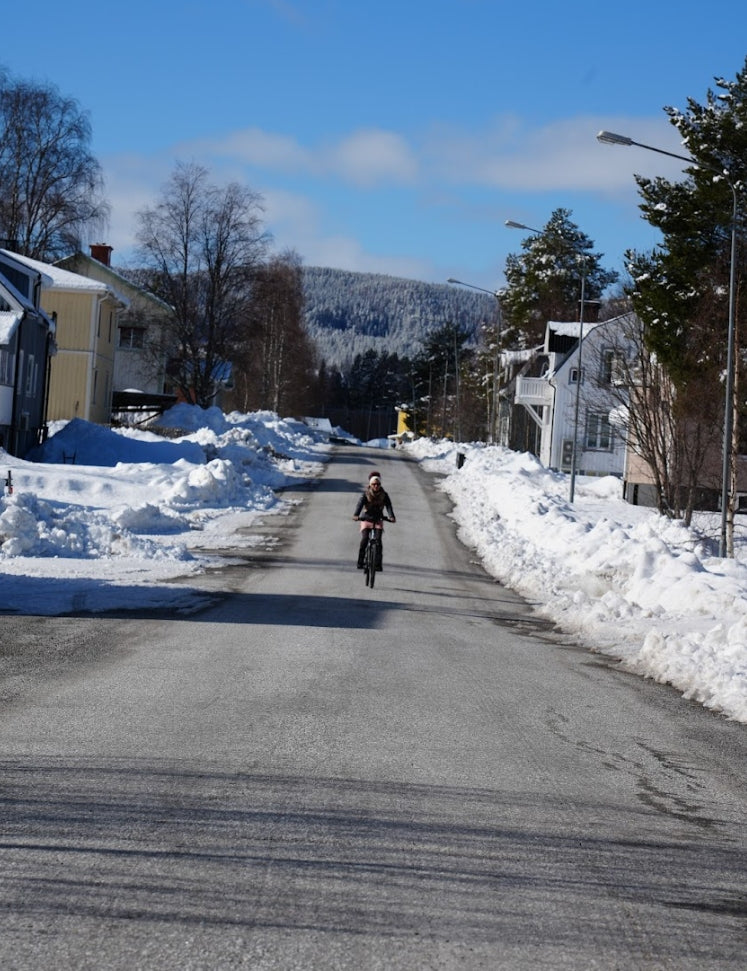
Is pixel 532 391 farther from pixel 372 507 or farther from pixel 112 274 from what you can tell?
pixel 372 507

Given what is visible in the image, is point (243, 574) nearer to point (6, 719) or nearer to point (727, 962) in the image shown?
point (6, 719)

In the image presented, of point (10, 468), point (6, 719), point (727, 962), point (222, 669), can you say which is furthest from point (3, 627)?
point (10, 468)

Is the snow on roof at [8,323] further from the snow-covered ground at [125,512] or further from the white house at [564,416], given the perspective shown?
the white house at [564,416]

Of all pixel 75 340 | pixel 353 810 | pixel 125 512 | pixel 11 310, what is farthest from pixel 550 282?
pixel 353 810

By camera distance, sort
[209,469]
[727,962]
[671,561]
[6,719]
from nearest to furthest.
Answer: [727,962]
[6,719]
[671,561]
[209,469]

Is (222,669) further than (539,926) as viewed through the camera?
Yes

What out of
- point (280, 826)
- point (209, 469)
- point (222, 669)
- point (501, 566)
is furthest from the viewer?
point (209, 469)

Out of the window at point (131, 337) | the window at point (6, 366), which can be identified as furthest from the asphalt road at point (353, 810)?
the window at point (131, 337)

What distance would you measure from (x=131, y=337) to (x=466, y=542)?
1795 inches

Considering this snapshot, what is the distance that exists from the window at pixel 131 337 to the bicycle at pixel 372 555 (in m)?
52.1

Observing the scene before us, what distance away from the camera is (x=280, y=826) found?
223 inches

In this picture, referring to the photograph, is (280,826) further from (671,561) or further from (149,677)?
(671,561)

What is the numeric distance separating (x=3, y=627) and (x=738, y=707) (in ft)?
24.8

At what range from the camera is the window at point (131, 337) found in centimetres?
6988
